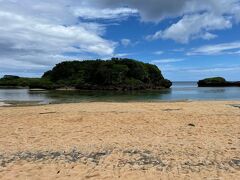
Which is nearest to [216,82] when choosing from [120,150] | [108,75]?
[108,75]

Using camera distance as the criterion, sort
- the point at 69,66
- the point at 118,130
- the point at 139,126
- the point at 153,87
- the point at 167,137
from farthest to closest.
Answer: the point at 69,66 → the point at 153,87 → the point at 139,126 → the point at 118,130 → the point at 167,137

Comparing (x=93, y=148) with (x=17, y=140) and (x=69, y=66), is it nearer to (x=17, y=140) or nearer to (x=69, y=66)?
(x=17, y=140)

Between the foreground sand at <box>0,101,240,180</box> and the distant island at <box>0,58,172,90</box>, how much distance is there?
264 ft

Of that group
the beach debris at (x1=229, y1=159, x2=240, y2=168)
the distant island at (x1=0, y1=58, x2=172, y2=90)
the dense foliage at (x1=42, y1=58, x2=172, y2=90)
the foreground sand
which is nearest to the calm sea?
the foreground sand

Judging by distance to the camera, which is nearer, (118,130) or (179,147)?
(179,147)

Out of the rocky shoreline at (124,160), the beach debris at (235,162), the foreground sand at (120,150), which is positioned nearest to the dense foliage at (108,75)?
the foreground sand at (120,150)

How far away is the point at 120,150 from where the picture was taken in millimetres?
9891

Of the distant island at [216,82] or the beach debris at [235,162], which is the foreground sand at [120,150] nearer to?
the beach debris at [235,162]

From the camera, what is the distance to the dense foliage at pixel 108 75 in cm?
10656

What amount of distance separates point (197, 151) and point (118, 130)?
4.35 metres

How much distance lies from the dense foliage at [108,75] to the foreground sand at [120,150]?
8114 cm

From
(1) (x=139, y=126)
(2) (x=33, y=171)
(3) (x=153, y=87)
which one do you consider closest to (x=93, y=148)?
(2) (x=33, y=171)

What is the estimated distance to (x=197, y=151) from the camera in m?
9.66

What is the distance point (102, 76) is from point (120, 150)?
104 metres
